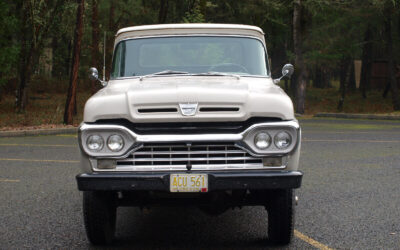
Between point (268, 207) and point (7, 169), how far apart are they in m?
6.72

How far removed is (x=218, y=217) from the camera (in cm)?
744

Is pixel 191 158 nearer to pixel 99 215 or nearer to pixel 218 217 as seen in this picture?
pixel 99 215

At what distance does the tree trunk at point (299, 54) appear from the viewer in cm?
3006

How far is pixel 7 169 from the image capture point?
1126cm

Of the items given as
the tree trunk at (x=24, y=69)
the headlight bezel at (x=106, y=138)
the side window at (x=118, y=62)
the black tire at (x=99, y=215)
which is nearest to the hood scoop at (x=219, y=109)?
the headlight bezel at (x=106, y=138)

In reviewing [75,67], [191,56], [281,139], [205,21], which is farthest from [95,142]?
[205,21]

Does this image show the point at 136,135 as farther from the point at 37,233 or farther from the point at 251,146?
the point at 37,233

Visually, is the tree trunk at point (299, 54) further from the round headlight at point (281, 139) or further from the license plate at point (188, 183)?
the license plate at point (188, 183)

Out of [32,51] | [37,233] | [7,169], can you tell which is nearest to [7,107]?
[32,51]

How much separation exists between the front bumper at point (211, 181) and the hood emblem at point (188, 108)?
1.68ft

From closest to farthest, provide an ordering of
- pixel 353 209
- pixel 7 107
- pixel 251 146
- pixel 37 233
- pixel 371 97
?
pixel 251 146 < pixel 37 233 < pixel 353 209 < pixel 7 107 < pixel 371 97

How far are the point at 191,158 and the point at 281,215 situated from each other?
1033 mm

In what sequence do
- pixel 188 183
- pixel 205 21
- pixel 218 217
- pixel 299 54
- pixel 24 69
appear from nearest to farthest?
pixel 188 183, pixel 218 217, pixel 24 69, pixel 205 21, pixel 299 54

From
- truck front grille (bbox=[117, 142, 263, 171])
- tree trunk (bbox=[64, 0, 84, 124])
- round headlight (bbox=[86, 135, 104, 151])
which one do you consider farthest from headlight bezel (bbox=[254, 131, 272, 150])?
tree trunk (bbox=[64, 0, 84, 124])
